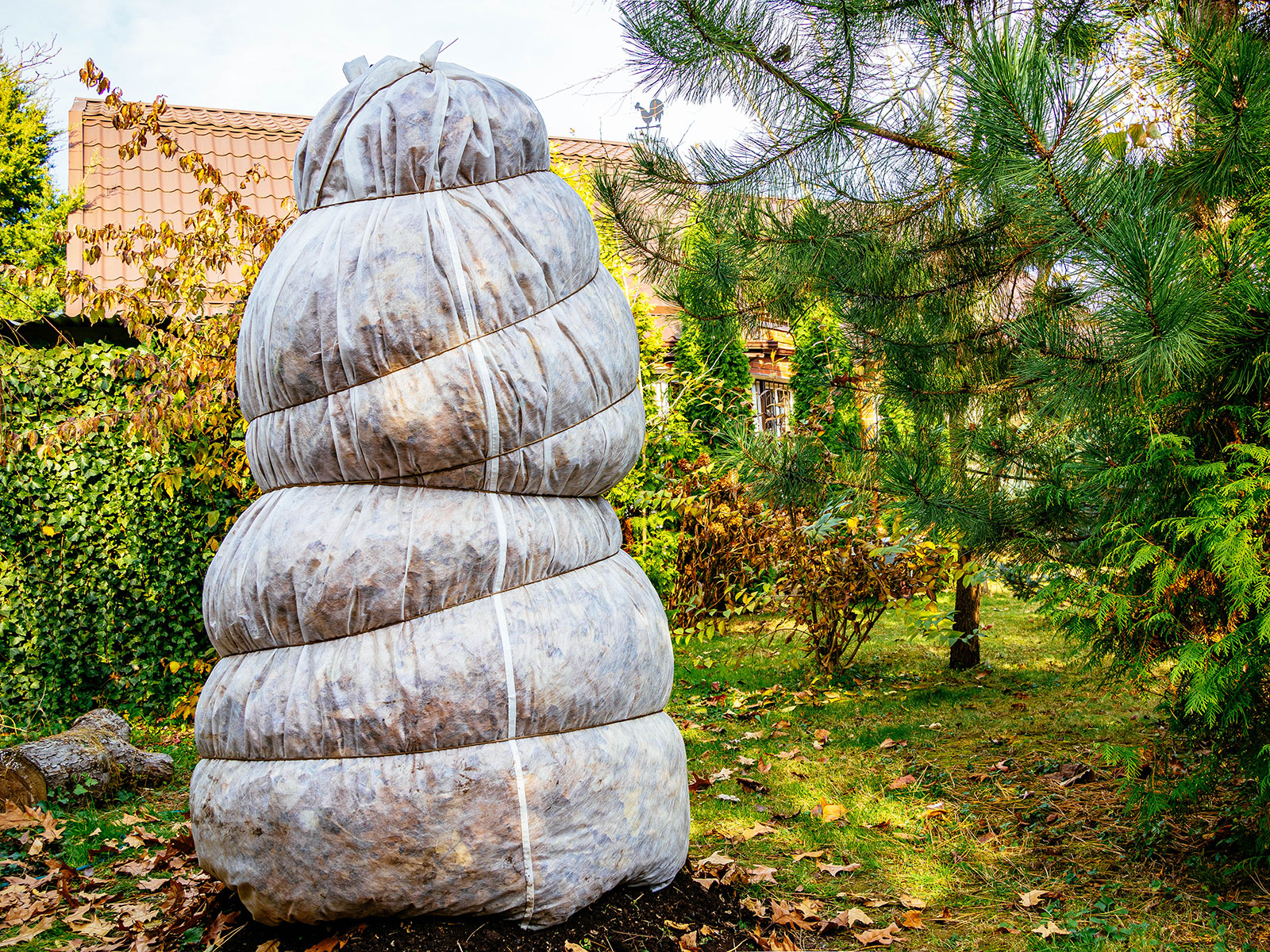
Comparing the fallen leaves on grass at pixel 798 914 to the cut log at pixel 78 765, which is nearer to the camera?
the fallen leaves on grass at pixel 798 914

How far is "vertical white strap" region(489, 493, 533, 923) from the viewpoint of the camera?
2.34 m

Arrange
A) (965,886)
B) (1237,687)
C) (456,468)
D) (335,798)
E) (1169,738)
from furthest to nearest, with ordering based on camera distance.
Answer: (1169,738)
(965,886)
(1237,687)
(456,468)
(335,798)

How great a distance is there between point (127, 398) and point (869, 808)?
17.6ft

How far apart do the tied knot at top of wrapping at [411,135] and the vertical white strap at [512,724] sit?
1073mm

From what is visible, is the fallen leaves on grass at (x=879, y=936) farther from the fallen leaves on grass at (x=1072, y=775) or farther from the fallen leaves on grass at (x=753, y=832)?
the fallen leaves on grass at (x=1072, y=775)

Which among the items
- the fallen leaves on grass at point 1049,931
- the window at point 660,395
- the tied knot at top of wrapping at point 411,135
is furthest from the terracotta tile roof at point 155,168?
the fallen leaves on grass at point 1049,931

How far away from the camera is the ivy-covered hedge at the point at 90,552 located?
19.3 feet

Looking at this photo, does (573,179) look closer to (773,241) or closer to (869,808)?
(773,241)

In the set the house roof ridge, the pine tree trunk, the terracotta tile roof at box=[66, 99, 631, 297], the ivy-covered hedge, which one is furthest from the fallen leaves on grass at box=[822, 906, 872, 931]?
the house roof ridge

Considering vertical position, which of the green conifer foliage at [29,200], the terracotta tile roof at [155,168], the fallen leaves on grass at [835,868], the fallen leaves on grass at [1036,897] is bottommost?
the fallen leaves on grass at [835,868]

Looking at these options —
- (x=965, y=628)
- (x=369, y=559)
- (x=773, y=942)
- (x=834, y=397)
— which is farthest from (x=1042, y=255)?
(x=965, y=628)

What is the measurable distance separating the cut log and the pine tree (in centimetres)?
410

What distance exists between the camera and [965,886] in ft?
11.1

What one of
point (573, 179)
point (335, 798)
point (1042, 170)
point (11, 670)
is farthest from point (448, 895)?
point (573, 179)
